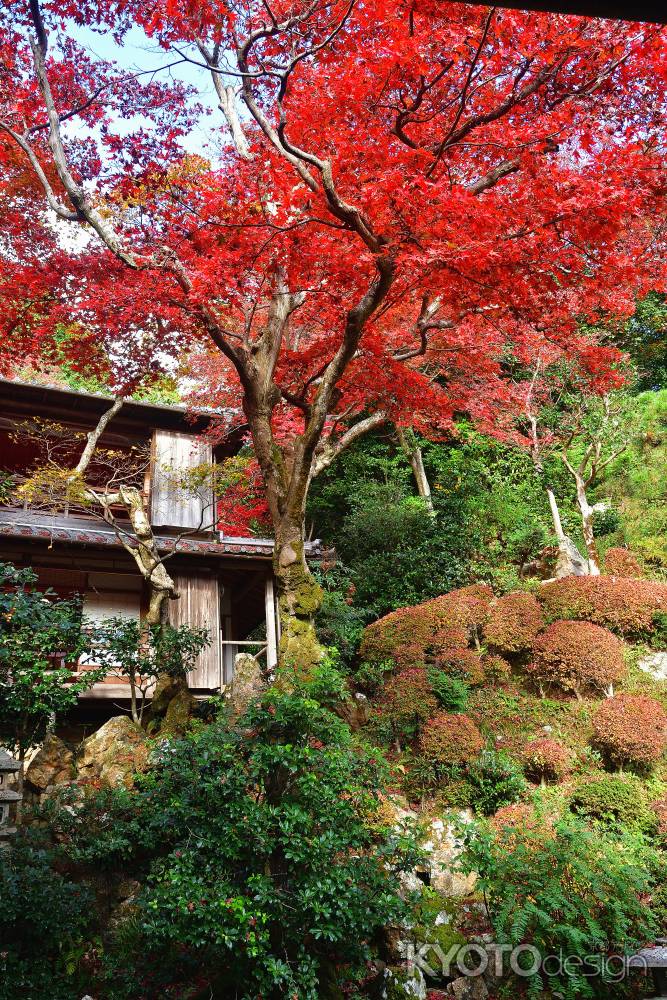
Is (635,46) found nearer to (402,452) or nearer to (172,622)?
(172,622)

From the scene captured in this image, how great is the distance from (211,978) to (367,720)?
5.05 m

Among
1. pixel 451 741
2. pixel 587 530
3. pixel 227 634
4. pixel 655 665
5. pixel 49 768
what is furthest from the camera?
pixel 227 634

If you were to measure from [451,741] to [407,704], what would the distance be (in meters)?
0.98

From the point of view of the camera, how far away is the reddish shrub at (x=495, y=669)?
10852mm

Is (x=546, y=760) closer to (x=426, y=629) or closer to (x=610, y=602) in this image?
(x=426, y=629)

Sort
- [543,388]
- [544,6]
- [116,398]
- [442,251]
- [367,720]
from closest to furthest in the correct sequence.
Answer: [544,6]
[442,251]
[367,720]
[116,398]
[543,388]

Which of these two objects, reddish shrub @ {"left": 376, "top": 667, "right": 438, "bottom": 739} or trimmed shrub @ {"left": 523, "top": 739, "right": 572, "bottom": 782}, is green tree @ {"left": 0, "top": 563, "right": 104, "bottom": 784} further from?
trimmed shrub @ {"left": 523, "top": 739, "right": 572, "bottom": 782}

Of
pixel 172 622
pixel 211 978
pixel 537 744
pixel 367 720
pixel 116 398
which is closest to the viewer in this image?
pixel 211 978

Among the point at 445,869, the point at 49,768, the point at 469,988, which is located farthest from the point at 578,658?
the point at 49,768

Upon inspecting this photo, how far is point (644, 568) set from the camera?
1399cm

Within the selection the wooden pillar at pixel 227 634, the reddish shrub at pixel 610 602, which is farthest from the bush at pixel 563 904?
the wooden pillar at pixel 227 634

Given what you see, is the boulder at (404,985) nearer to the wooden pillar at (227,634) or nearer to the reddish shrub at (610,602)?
the reddish shrub at (610,602)

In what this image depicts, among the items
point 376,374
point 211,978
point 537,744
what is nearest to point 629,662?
point 537,744

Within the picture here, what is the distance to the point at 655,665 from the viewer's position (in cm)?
1082
